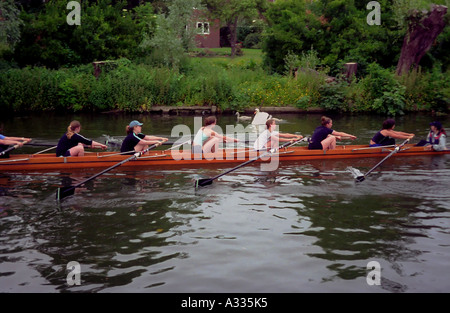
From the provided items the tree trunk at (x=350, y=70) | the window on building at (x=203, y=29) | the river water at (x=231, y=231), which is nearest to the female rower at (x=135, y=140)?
the river water at (x=231, y=231)

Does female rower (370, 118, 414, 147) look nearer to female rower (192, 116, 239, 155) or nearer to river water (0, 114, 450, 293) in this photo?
river water (0, 114, 450, 293)

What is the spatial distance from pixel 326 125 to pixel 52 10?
21.1 m

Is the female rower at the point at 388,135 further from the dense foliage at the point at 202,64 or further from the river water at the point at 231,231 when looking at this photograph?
the dense foliage at the point at 202,64

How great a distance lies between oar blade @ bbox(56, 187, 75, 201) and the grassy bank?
14197 millimetres

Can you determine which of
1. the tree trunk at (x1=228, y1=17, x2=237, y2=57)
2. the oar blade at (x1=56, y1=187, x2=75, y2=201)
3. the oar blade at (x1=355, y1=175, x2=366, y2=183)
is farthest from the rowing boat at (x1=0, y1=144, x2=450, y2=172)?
the tree trunk at (x1=228, y1=17, x2=237, y2=57)

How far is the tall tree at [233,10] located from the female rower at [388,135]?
1108 inches

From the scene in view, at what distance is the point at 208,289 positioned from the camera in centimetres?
691

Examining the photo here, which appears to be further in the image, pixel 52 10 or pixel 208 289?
pixel 52 10

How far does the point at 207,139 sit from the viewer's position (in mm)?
14102

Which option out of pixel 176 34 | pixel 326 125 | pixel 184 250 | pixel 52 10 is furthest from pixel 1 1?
pixel 184 250

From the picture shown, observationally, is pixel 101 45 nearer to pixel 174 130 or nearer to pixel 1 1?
pixel 1 1

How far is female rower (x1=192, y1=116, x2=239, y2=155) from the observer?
546 inches

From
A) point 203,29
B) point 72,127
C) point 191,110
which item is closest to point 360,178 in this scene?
point 72,127

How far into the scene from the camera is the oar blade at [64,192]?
35.0 feet
